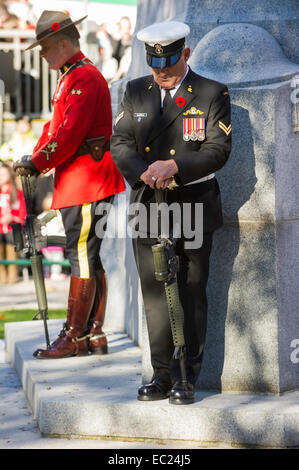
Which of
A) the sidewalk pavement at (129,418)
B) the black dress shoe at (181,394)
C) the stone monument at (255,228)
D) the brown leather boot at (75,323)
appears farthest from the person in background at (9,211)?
the black dress shoe at (181,394)

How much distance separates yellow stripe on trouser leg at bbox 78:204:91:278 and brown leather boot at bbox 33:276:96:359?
0.06 m

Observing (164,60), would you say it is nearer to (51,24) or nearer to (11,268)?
→ (51,24)

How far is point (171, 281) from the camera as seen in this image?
4.94 metres

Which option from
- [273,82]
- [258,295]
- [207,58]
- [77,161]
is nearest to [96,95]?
[77,161]

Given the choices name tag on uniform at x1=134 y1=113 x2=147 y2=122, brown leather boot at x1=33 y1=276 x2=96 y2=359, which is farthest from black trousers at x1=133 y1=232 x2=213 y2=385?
brown leather boot at x1=33 y1=276 x2=96 y2=359

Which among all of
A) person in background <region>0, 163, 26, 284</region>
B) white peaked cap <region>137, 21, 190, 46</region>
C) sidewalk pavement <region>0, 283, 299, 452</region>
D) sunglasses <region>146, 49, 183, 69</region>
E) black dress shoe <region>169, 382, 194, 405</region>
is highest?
white peaked cap <region>137, 21, 190, 46</region>

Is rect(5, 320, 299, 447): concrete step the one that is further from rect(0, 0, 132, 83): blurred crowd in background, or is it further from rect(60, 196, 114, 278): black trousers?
rect(0, 0, 132, 83): blurred crowd in background

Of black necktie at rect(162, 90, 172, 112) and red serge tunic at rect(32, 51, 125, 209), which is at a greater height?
black necktie at rect(162, 90, 172, 112)

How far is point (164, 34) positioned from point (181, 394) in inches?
71.4

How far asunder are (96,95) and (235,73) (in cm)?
115

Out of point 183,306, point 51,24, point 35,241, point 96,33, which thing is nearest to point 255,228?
point 183,306

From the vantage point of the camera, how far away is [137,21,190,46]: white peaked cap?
487 centimetres

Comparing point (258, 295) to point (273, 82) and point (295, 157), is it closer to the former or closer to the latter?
point (295, 157)

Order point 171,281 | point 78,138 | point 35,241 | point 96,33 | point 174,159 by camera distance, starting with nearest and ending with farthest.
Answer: point 174,159 < point 171,281 < point 78,138 < point 35,241 < point 96,33
